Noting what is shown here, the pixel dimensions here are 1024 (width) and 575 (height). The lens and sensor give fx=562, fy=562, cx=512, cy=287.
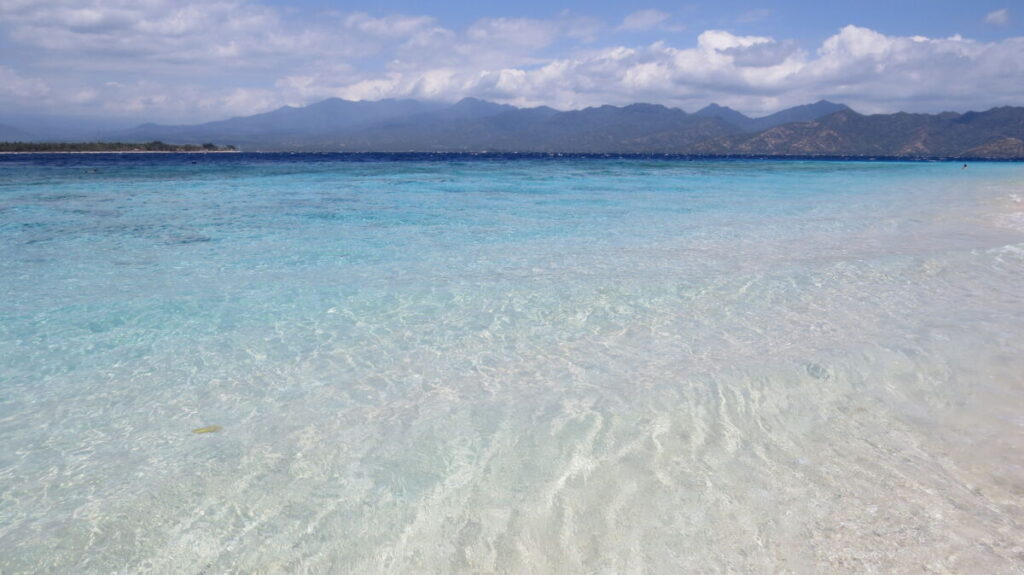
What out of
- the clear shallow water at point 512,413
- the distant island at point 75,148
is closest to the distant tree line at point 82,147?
the distant island at point 75,148

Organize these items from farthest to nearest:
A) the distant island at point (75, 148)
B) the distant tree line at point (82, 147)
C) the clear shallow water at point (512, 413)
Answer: the distant tree line at point (82, 147) < the distant island at point (75, 148) < the clear shallow water at point (512, 413)

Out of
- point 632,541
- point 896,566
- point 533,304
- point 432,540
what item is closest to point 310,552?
point 432,540

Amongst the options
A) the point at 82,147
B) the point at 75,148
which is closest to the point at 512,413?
the point at 75,148

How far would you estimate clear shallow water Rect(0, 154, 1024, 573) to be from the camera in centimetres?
307

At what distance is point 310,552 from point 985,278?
10162mm

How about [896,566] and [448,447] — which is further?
[448,447]

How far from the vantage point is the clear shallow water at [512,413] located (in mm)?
Answer: 3066

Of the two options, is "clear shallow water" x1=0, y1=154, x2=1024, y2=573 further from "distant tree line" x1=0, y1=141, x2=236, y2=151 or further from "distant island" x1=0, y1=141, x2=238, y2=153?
"distant tree line" x1=0, y1=141, x2=236, y2=151

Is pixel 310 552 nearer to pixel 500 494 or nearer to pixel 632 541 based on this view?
pixel 500 494

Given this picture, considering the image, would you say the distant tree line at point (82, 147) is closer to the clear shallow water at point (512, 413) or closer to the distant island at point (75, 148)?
the distant island at point (75, 148)

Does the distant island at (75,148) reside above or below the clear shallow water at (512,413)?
above

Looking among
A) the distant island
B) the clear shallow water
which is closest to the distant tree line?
the distant island

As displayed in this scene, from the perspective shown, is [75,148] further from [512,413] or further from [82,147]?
[512,413]

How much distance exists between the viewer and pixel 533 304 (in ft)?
24.3
